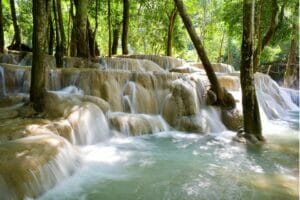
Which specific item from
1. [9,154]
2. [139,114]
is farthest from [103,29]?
[9,154]

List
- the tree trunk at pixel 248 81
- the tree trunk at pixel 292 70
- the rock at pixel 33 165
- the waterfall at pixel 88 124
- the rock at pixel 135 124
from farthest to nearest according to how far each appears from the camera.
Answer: the tree trunk at pixel 292 70, the rock at pixel 135 124, the tree trunk at pixel 248 81, the waterfall at pixel 88 124, the rock at pixel 33 165

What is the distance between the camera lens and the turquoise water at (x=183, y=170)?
4934 mm

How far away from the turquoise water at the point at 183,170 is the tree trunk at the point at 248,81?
1.68 ft

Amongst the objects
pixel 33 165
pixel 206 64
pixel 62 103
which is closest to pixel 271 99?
pixel 206 64

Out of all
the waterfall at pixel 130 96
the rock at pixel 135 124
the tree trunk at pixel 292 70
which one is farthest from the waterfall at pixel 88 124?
the tree trunk at pixel 292 70

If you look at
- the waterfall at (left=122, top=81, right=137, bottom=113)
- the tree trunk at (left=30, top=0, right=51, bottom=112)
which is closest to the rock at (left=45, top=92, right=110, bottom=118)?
the tree trunk at (left=30, top=0, right=51, bottom=112)

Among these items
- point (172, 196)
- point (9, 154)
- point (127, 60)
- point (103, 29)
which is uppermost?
point (103, 29)

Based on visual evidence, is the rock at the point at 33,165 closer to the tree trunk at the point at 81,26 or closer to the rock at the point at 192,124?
the rock at the point at 192,124

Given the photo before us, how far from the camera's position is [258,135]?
837 centimetres

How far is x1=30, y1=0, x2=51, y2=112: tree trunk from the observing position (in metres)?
7.11

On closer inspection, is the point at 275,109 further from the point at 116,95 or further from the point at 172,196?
the point at 172,196

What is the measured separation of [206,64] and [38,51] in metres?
5.04

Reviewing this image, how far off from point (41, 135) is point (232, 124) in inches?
244

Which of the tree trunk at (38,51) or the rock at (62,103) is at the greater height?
the tree trunk at (38,51)
